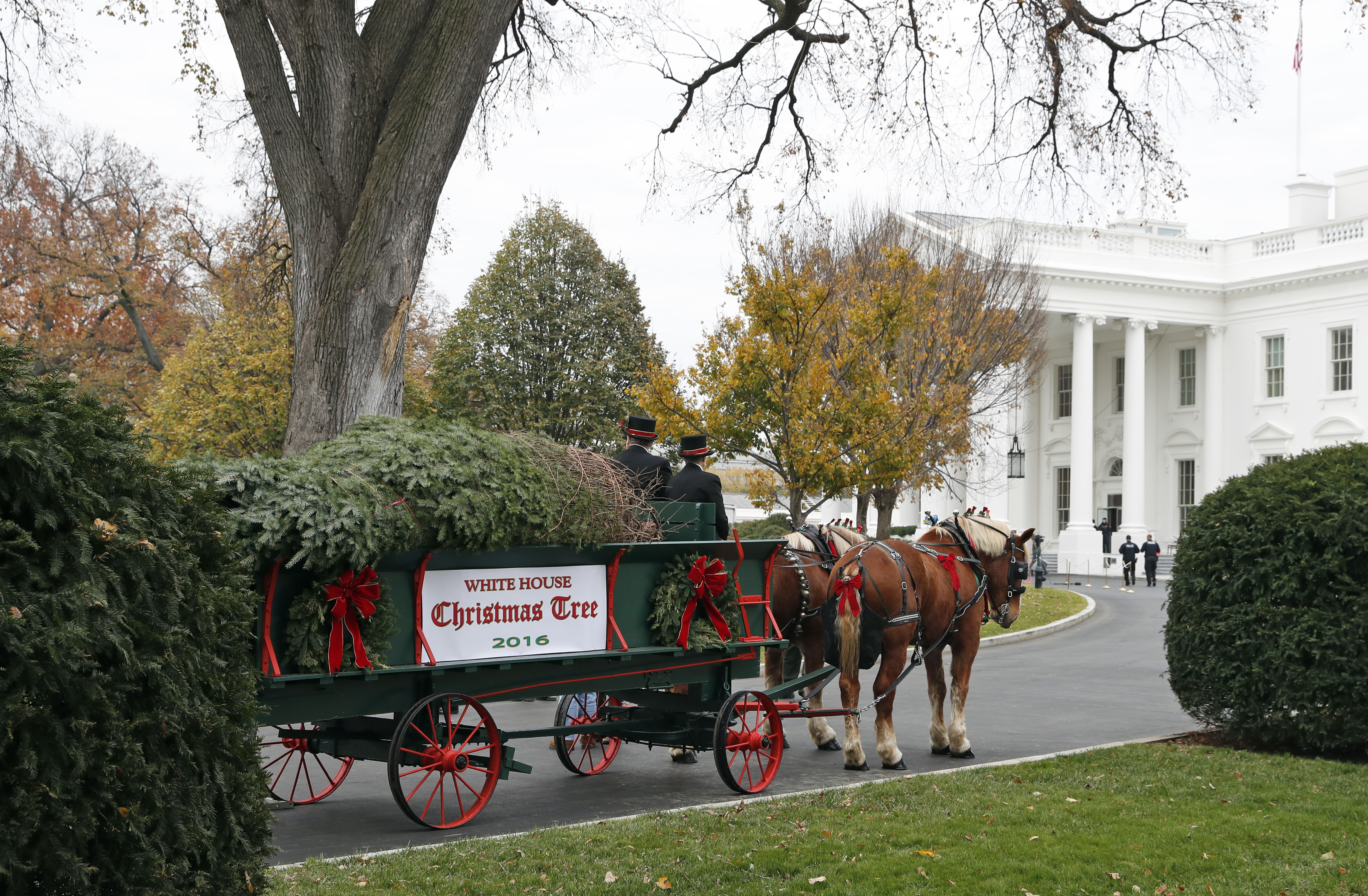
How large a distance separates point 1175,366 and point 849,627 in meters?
45.9

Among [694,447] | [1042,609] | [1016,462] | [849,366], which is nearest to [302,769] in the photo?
[694,447]

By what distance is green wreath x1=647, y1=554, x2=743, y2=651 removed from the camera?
26.8 feet

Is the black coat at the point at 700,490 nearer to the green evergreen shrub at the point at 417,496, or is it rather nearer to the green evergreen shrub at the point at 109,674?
the green evergreen shrub at the point at 417,496

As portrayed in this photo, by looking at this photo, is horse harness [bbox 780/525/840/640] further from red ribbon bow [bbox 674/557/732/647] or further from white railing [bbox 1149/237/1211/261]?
white railing [bbox 1149/237/1211/261]

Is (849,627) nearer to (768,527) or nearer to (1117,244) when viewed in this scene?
(768,527)

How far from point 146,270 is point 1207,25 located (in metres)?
37.9

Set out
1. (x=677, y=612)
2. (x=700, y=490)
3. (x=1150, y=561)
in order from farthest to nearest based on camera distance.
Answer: (x=1150, y=561)
(x=700, y=490)
(x=677, y=612)

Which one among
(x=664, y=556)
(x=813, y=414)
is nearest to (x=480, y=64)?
(x=664, y=556)

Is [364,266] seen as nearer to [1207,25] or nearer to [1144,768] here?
[1144,768]

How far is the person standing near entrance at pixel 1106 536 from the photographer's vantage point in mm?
44903

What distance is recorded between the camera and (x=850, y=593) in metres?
9.31

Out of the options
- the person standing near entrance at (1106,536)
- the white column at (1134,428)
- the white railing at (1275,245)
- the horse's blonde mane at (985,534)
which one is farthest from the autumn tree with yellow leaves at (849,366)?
the white railing at (1275,245)

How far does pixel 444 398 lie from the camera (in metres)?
30.5

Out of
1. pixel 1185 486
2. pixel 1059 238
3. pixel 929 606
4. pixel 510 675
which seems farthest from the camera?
pixel 1185 486
